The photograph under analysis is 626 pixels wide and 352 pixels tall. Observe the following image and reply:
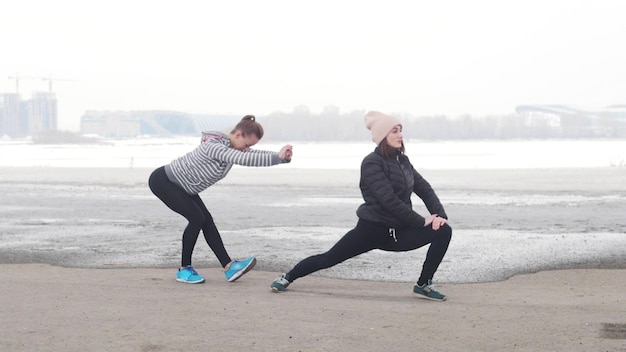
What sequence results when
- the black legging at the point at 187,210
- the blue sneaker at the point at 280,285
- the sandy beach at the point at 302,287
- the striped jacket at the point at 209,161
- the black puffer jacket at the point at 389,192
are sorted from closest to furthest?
1. the sandy beach at the point at 302,287
2. the black puffer jacket at the point at 389,192
3. the striped jacket at the point at 209,161
4. the blue sneaker at the point at 280,285
5. the black legging at the point at 187,210

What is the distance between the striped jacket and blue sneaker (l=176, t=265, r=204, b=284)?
0.67 meters

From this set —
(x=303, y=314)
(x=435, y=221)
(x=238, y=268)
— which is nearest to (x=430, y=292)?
(x=435, y=221)

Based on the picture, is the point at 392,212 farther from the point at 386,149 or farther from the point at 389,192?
the point at 386,149

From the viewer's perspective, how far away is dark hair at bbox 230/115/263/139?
7.35 m

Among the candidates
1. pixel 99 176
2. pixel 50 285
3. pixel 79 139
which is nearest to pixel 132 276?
pixel 50 285

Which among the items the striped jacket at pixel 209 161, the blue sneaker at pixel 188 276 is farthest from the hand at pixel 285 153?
the blue sneaker at pixel 188 276

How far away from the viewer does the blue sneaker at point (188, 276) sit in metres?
7.77

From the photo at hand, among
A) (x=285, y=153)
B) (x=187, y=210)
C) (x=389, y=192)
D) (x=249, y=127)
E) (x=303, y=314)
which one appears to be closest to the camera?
(x=303, y=314)

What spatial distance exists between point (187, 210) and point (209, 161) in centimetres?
48

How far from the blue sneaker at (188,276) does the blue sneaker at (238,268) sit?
0.23 metres

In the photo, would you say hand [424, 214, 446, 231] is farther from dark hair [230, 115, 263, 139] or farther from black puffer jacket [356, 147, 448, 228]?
dark hair [230, 115, 263, 139]

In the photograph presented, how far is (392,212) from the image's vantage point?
668 cm

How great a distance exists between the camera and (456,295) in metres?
7.34

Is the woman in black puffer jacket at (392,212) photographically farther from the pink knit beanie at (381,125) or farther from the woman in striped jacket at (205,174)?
the woman in striped jacket at (205,174)
